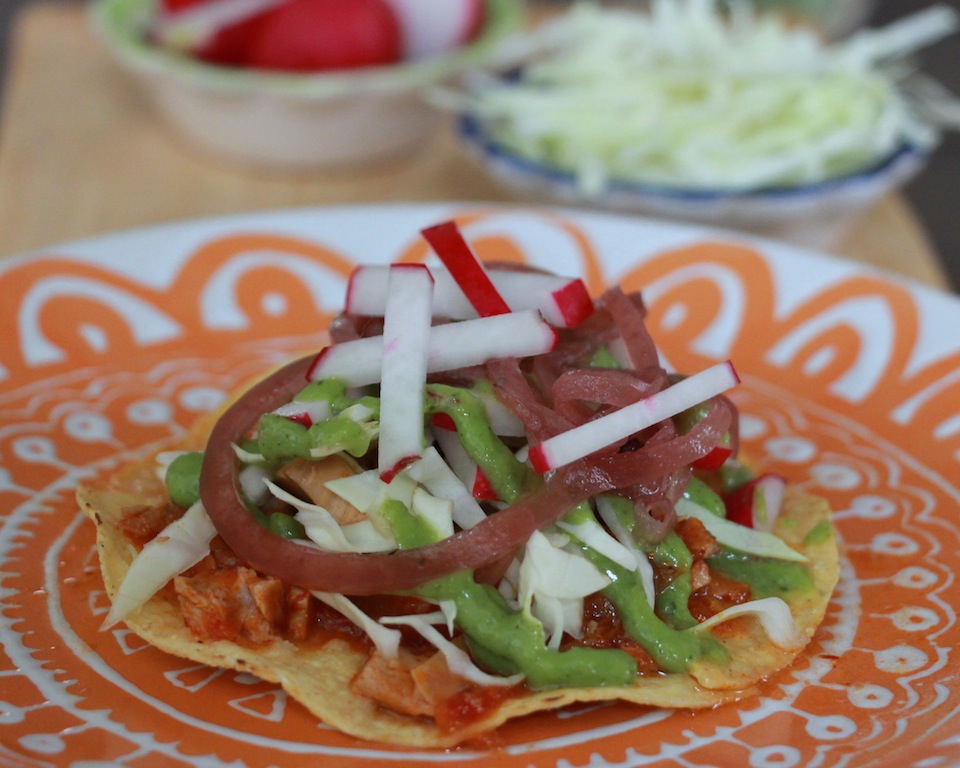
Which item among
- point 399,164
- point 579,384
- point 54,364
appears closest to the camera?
point 579,384

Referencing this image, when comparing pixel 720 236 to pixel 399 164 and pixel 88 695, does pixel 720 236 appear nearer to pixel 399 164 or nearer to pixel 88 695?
pixel 399 164

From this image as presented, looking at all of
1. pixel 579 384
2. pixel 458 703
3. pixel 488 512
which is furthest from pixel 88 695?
pixel 579 384

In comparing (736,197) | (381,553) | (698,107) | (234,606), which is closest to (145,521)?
(234,606)

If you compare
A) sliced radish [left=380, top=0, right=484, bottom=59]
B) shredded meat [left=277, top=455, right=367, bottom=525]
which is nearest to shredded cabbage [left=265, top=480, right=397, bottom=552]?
shredded meat [left=277, top=455, right=367, bottom=525]

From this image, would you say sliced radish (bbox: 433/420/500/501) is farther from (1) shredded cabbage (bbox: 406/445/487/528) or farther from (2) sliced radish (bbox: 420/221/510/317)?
(2) sliced radish (bbox: 420/221/510/317)

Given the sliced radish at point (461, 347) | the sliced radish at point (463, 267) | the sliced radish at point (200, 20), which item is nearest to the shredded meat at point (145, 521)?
the sliced radish at point (461, 347)

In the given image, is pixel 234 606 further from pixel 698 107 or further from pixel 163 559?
pixel 698 107

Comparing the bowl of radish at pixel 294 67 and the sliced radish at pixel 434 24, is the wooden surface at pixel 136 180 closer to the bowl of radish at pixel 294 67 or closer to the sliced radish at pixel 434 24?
the bowl of radish at pixel 294 67
